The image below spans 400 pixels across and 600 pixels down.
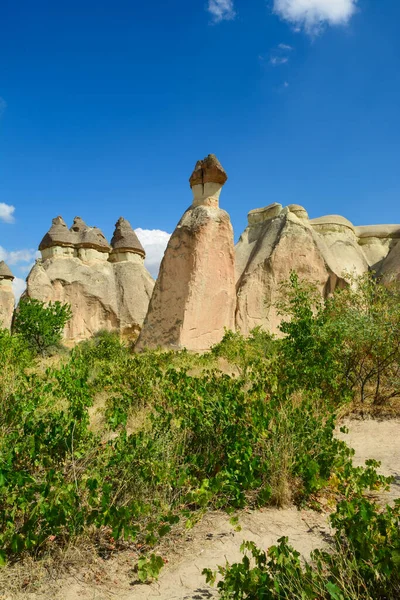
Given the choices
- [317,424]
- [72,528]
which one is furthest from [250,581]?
[317,424]

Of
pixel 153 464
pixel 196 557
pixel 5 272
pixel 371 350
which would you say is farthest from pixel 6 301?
pixel 196 557

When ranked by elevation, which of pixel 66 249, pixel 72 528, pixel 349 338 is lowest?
pixel 72 528

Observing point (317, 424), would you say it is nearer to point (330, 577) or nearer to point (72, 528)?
point (330, 577)

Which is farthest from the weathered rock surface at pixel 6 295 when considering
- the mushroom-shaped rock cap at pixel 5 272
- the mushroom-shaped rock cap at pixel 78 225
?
the mushroom-shaped rock cap at pixel 78 225

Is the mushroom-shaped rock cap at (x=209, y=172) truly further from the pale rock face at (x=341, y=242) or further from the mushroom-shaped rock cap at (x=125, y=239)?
the mushroom-shaped rock cap at (x=125, y=239)

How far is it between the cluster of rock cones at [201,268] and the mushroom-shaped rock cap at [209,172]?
0.08ft

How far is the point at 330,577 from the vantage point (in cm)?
180

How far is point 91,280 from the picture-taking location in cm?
1934

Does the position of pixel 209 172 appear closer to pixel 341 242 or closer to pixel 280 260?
pixel 280 260

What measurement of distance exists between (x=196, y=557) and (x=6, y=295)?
2060 cm

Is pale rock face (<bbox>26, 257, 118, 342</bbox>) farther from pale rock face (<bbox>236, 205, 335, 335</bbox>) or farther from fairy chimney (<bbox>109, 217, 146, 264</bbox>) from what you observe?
pale rock face (<bbox>236, 205, 335, 335</bbox>)

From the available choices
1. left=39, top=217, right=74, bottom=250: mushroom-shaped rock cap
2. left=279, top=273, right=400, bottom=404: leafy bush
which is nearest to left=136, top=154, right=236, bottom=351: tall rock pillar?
left=279, top=273, right=400, bottom=404: leafy bush

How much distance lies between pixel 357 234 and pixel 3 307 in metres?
16.6

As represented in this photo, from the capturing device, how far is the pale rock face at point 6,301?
2013 cm
